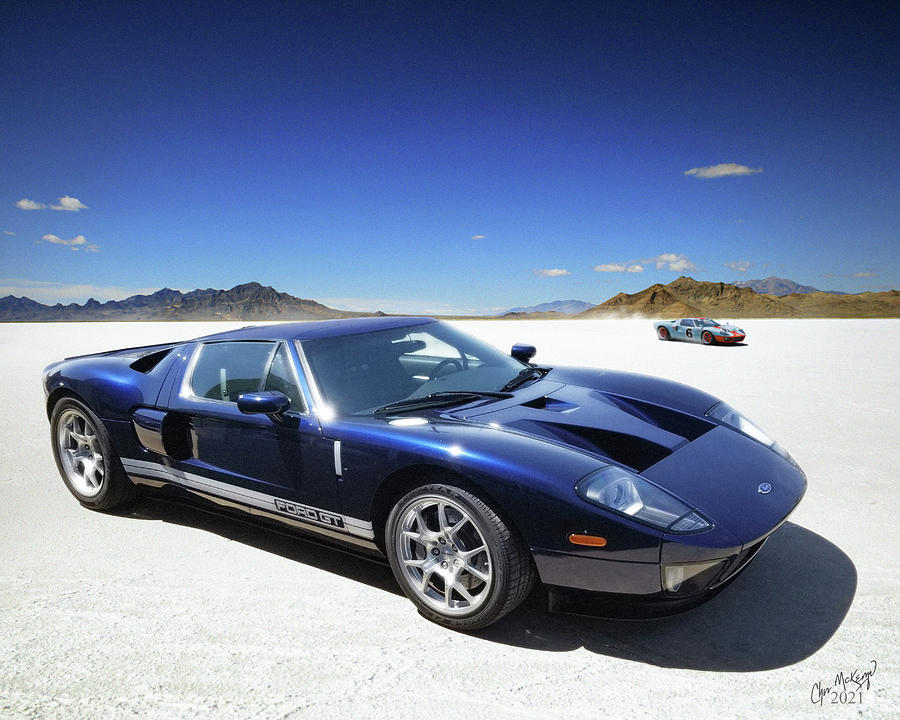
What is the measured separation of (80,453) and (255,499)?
1.87 meters

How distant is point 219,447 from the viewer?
3406 millimetres

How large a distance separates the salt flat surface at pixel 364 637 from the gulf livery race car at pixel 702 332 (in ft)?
57.8

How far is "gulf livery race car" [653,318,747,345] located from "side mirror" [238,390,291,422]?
19727mm

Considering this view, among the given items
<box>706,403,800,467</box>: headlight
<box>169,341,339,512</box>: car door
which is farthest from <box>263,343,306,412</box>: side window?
<box>706,403,800,467</box>: headlight

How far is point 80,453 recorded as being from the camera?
4328mm

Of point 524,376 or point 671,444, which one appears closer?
point 671,444

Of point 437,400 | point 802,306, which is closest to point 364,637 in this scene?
point 437,400

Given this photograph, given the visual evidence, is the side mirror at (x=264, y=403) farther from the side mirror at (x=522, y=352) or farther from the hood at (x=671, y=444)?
the side mirror at (x=522, y=352)

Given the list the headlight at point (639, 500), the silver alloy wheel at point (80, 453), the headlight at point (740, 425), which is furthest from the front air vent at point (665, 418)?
the silver alloy wheel at point (80, 453)

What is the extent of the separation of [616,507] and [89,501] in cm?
354

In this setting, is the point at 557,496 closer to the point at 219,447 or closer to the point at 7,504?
the point at 219,447

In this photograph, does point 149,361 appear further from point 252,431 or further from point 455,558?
point 455,558

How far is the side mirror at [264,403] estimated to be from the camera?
3.00 meters
